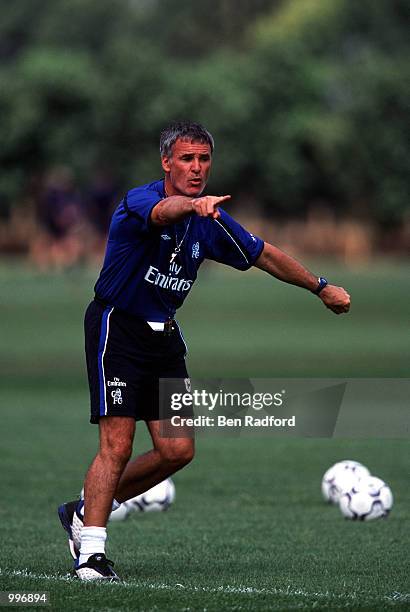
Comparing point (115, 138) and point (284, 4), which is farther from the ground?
point (284, 4)

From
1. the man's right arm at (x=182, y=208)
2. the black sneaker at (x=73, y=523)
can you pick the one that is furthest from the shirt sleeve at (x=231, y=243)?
the black sneaker at (x=73, y=523)

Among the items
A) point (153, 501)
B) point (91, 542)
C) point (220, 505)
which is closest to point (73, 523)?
point (91, 542)

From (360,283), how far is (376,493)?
28.6 meters

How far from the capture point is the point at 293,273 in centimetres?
798

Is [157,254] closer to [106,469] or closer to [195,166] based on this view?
[195,166]

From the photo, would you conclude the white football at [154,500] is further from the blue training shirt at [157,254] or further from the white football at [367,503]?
the blue training shirt at [157,254]

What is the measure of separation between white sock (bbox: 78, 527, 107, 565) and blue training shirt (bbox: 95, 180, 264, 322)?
115cm

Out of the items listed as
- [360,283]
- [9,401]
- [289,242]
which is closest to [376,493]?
[9,401]

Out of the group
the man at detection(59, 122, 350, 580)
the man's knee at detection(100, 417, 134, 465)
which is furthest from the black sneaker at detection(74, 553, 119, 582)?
the man's knee at detection(100, 417, 134, 465)

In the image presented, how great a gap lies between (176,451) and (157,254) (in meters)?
1.11

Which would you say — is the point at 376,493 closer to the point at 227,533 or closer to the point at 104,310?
the point at 227,533

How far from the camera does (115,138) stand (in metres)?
58.1

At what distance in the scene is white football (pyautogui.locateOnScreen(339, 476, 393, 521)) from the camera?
10.2 m

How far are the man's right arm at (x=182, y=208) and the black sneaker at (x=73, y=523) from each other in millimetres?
1736
